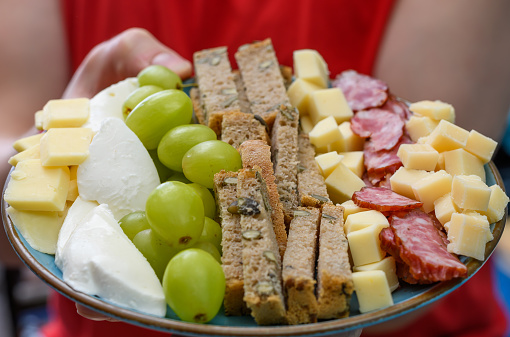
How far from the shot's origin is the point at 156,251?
705mm

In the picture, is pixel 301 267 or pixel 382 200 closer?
pixel 301 267

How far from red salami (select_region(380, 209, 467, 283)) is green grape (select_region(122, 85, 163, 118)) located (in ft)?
1.67

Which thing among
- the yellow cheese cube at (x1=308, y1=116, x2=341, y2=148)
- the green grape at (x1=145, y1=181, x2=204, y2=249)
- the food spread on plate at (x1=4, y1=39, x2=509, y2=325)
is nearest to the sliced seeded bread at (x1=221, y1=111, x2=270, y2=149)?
the food spread on plate at (x1=4, y1=39, x2=509, y2=325)

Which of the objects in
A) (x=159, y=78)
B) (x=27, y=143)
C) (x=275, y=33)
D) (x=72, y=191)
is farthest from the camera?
(x=275, y=33)

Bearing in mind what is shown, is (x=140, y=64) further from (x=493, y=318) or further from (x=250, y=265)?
(x=493, y=318)

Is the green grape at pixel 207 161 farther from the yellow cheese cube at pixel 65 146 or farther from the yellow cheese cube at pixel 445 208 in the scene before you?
the yellow cheese cube at pixel 445 208

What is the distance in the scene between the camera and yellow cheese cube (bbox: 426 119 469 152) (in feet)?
2.82

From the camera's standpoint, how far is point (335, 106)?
104 centimetres

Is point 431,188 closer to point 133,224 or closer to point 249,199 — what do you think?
point 249,199

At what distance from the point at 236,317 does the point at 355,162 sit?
1.32 ft

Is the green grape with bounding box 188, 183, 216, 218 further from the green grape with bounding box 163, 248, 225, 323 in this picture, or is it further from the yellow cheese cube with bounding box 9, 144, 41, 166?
the yellow cheese cube with bounding box 9, 144, 41, 166

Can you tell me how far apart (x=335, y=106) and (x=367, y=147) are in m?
0.12

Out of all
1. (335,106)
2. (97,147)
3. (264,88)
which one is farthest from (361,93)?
(97,147)

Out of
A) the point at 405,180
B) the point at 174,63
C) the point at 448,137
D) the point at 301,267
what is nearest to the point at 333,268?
the point at 301,267
